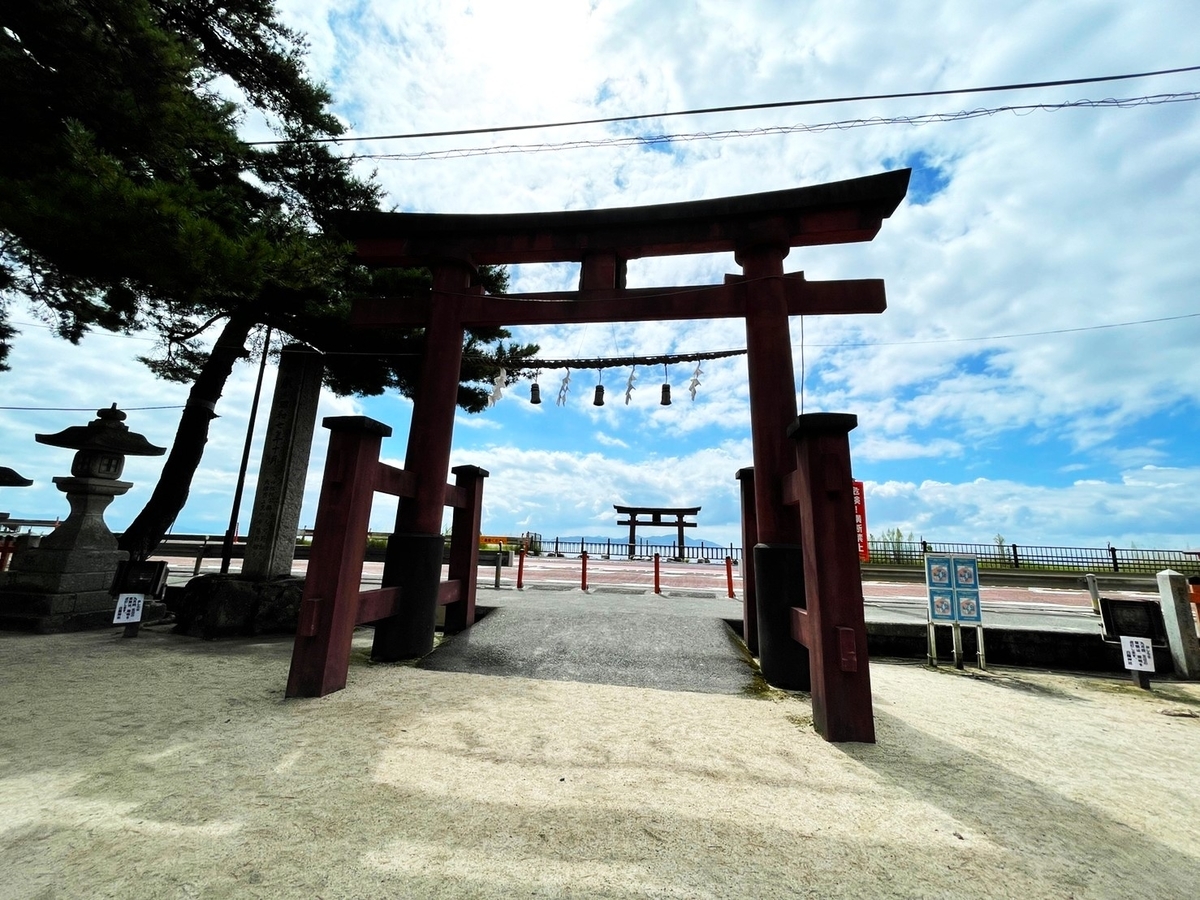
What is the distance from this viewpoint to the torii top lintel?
520 centimetres

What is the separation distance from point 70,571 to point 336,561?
569 centimetres

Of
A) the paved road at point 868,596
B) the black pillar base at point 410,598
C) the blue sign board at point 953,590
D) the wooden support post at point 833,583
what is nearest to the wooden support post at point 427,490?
the black pillar base at point 410,598

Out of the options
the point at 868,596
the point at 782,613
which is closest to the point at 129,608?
the point at 782,613

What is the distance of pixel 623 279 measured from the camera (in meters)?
6.00

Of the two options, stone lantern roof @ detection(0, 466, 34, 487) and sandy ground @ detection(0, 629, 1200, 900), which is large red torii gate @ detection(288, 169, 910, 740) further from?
stone lantern roof @ detection(0, 466, 34, 487)

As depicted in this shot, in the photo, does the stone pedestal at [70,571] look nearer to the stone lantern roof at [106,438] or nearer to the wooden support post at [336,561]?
the stone lantern roof at [106,438]

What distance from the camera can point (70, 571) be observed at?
6438 mm

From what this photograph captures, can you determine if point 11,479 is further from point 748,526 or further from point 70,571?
point 748,526

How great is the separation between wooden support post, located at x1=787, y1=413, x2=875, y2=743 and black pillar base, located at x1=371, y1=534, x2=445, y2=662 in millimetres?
3523

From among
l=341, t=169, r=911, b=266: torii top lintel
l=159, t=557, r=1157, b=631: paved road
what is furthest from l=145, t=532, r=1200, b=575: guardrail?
l=341, t=169, r=911, b=266: torii top lintel

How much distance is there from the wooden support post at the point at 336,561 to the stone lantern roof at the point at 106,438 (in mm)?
5764

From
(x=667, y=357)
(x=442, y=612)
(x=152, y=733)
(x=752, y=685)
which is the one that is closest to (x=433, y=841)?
(x=152, y=733)

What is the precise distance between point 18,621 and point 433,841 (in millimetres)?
8056

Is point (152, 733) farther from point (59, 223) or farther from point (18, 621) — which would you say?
point (18, 621)
